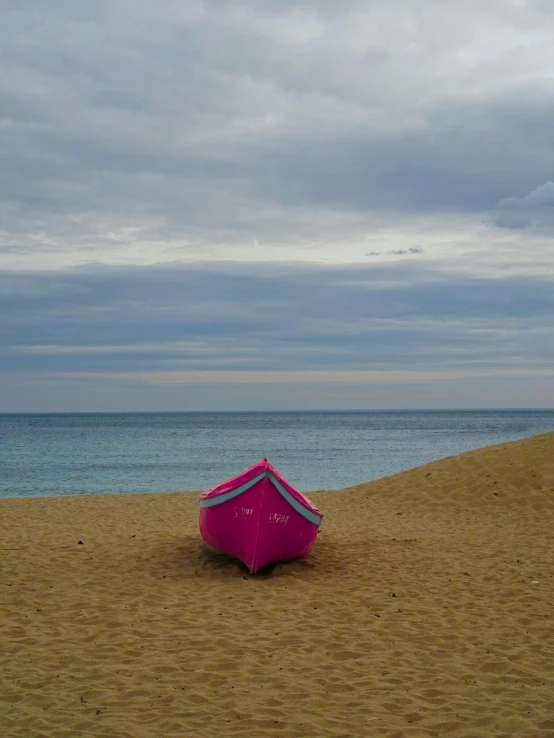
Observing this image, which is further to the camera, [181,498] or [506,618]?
[181,498]

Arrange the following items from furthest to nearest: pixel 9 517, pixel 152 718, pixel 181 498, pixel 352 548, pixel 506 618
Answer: pixel 181 498
pixel 9 517
pixel 352 548
pixel 506 618
pixel 152 718

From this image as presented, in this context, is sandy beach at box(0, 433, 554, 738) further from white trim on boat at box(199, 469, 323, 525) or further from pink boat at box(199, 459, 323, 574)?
white trim on boat at box(199, 469, 323, 525)

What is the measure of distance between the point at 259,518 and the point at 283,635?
9.08 ft

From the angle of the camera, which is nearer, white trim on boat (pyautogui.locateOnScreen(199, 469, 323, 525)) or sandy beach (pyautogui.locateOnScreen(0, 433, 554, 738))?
sandy beach (pyautogui.locateOnScreen(0, 433, 554, 738))

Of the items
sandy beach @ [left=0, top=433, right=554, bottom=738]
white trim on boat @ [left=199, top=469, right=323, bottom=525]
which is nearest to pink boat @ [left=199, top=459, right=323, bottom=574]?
white trim on boat @ [left=199, top=469, right=323, bottom=525]

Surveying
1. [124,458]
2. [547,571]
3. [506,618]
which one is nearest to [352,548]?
[547,571]

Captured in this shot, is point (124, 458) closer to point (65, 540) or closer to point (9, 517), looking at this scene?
point (9, 517)

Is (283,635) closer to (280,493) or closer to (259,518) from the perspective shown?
(259,518)

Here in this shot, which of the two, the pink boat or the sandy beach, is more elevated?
the pink boat

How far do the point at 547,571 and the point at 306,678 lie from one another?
5319 millimetres

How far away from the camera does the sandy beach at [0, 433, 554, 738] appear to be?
536 centimetres

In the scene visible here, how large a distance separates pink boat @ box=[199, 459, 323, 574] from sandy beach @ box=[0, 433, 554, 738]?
34 cm

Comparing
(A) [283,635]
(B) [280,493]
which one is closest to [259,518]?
(B) [280,493]

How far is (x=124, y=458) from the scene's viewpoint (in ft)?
146
